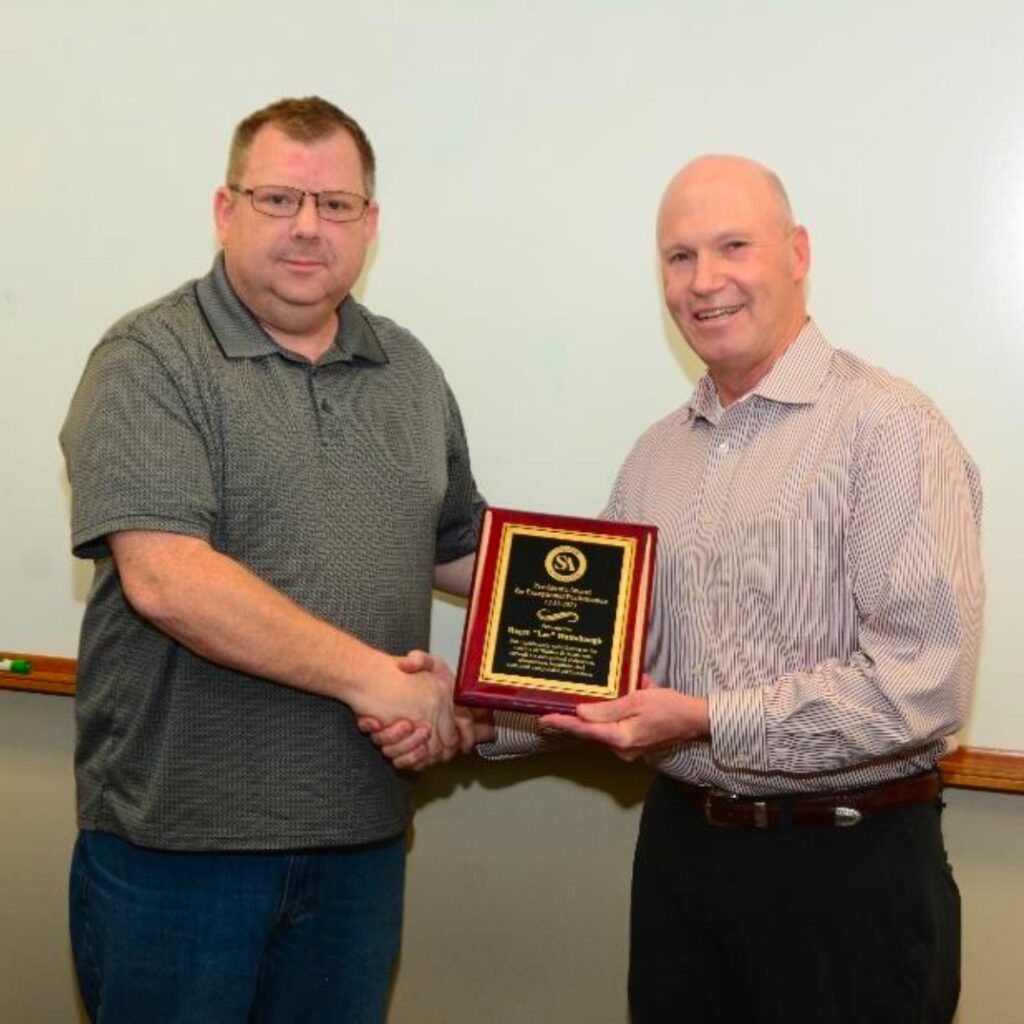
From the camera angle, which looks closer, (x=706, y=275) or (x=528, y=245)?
(x=706, y=275)

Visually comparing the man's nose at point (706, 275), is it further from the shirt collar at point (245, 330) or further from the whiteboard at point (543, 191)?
the shirt collar at point (245, 330)

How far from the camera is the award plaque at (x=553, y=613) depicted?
6.70 ft

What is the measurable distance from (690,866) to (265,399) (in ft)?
3.16

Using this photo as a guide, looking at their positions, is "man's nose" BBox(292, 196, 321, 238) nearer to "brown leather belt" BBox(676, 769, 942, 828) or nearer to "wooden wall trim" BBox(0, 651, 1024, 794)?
"brown leather belt" BBox(676, 769, 942, 828)

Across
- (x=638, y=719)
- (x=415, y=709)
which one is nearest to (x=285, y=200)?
(x=415, y=709)

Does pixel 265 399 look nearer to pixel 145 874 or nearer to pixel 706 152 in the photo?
pixel 145 874

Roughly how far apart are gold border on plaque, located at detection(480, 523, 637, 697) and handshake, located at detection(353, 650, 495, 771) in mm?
158

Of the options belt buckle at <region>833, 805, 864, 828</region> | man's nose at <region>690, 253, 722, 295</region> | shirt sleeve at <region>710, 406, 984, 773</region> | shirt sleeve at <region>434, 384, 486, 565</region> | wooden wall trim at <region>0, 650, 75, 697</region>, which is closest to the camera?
shirt sleeve at <region>710, 406, 984, 773</region>

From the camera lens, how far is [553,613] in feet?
6.84

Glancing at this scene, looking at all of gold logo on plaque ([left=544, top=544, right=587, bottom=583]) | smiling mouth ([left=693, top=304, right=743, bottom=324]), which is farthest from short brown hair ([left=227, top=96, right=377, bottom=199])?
gold logo on plaque ([left=544, top=544, right=587, bottom=583])

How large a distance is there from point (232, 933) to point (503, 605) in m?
0.64

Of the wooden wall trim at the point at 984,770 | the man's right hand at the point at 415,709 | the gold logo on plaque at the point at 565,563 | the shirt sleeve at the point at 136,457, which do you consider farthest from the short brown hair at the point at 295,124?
the wooden wall trim at the point at 984,770

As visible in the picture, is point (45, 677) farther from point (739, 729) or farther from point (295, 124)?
point (739, 729)

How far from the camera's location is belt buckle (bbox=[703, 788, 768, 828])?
2.02 m
